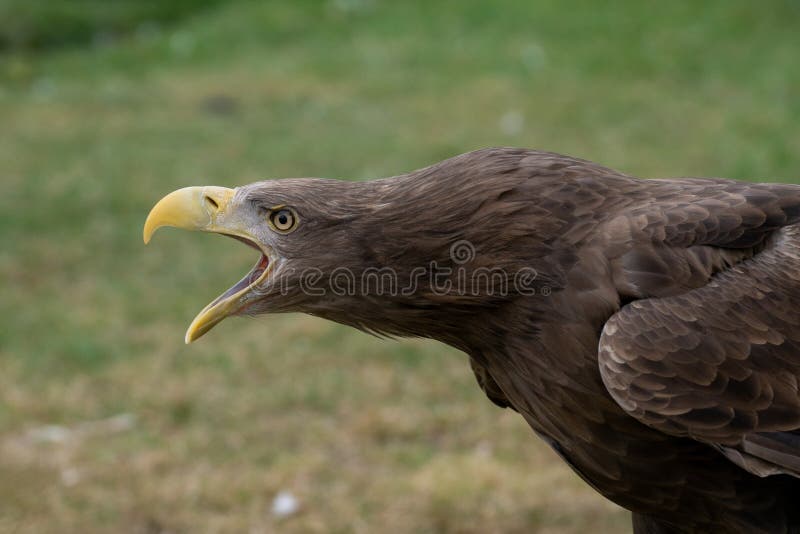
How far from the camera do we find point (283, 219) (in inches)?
113

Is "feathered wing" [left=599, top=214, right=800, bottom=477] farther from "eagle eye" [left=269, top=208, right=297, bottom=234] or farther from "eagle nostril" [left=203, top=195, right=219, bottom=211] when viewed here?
"eagle nostril" [left=203, top=195, right=219, bottom=211]

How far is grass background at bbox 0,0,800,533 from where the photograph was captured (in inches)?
201

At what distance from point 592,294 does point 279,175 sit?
723cm

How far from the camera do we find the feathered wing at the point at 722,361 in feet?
8.39

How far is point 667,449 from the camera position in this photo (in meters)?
2.71

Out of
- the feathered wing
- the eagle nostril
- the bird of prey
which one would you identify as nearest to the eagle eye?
the bird of prey

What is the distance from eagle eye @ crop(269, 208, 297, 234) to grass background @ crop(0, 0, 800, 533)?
2283 mm

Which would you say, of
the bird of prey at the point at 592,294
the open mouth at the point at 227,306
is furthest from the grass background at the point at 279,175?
the open mouth at the point at 227,306

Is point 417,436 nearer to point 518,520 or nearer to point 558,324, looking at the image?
point 518,520

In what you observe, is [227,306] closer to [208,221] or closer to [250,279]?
[250,279]

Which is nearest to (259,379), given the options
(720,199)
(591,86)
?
(720,199)

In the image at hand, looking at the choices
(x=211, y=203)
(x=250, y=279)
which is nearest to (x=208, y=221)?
(x=211, y=203)

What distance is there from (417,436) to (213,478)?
1095 millimetres

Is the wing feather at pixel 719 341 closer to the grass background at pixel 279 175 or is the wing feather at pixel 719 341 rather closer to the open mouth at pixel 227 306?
the open mouth at pixel 227 306
